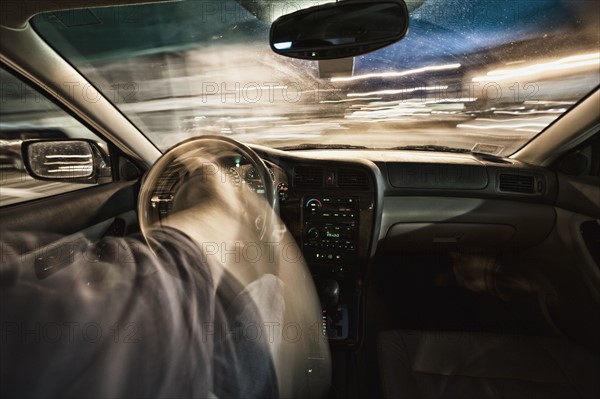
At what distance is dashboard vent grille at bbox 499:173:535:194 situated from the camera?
3.04 m

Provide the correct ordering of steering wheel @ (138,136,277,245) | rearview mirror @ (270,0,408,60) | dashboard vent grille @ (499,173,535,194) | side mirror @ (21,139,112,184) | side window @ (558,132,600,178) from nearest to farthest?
rearview mirror @ (270,0,408,60) < steering wheel @ (138,136,277,245) < side mirror @ (21,139,112,184) < side window @ (558,132,600,178) < dashboard vent grille @ (499,173,535,194)

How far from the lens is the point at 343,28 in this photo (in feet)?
5.41

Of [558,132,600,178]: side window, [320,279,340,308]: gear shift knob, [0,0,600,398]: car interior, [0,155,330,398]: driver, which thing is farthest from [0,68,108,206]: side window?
[558,132,600,178]: side window

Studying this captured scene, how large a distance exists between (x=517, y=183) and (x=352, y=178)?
4.41 ft

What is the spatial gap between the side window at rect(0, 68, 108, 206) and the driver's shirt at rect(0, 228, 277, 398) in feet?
2.17

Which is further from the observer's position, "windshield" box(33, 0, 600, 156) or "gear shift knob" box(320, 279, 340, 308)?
"gear shift knob" box(320, 279, 340, 308)

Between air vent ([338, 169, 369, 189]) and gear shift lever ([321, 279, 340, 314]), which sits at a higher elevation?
air vent ([338, 169, 369, 189])

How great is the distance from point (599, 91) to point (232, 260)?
2335 millimetres

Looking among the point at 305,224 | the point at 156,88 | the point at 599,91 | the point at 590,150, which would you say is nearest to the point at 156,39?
the point at 156,88

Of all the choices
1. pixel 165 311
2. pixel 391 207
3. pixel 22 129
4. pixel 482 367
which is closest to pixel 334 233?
pixel 391 207

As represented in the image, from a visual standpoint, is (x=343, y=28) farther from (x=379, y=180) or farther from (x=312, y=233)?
(x=312, y=233)

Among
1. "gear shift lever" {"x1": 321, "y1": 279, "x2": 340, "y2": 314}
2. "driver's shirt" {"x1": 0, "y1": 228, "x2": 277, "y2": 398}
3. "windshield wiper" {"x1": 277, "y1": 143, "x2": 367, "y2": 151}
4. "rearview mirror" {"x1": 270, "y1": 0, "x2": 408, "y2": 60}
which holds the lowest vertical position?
"gear shift lever" {"x1": 321, "y1": 279, "x2": 340, "y2": 314}

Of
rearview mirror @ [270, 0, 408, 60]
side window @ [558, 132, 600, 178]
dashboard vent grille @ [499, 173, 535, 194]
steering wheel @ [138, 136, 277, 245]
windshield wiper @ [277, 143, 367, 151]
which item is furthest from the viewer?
windshield wiper @ [277, 143, 367, 151]

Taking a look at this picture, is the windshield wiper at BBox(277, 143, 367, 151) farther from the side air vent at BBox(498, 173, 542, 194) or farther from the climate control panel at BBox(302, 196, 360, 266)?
the side air vent at BBox(498, 173, 542, 194)
